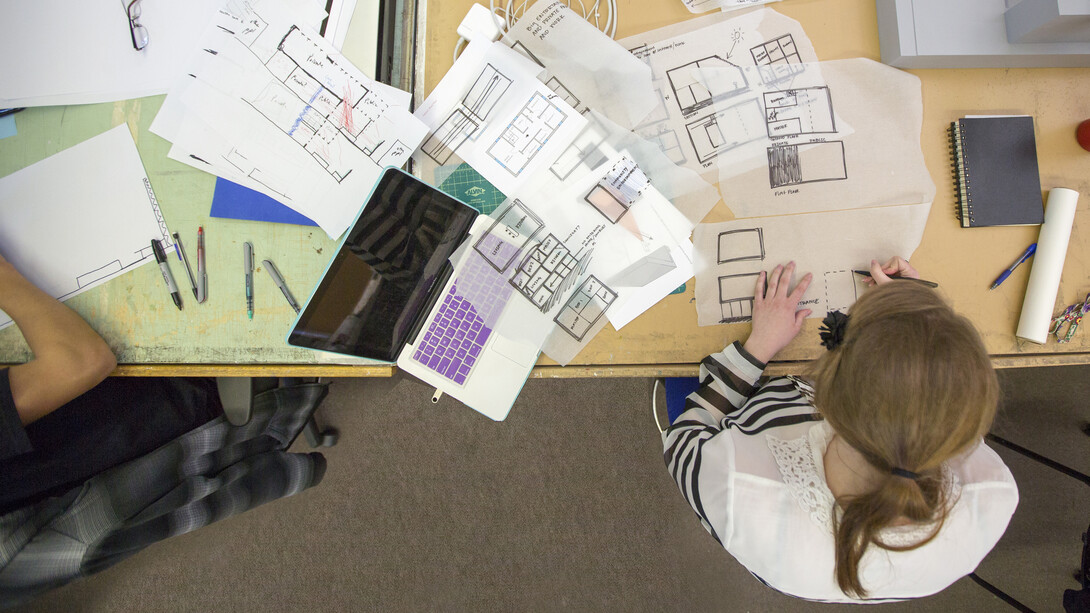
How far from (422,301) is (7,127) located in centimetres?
83

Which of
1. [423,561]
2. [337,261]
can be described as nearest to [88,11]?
[337,261]

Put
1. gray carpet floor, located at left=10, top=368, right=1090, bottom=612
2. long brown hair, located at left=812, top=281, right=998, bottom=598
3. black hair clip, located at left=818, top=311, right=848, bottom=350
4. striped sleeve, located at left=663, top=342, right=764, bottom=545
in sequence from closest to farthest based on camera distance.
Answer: long brown hair, located at left=812, top=281, right=998, bottom=598
black hair clip, located at left=818, top=311, right=848, bottom=350
striped sleeve, located at left=663, top=342, right=764, bottom=545
gray carpet floor, located at left=10, top=368, right=1090, bottom=612

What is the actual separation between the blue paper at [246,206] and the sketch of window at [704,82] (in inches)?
28.7

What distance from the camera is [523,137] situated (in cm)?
92

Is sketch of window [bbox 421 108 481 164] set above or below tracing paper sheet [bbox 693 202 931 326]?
above

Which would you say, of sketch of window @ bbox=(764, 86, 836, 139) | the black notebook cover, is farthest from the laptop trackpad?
the black notebook cover

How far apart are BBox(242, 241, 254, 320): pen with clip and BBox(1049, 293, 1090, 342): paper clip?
1441 millimetres

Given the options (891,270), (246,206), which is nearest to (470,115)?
(246,206)

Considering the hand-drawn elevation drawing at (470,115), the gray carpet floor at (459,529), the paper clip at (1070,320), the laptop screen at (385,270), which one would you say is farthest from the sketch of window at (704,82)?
the gray carpet floor at (459,529)

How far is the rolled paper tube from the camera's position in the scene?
0.89 metres

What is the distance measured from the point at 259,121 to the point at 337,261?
0.33 meters

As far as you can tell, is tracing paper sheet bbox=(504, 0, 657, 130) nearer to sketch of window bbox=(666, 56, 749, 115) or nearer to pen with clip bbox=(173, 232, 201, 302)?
sketch of window bbox=(666, 56, 749, 115)

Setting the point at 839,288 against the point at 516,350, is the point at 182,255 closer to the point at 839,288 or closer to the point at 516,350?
the point at 516,350

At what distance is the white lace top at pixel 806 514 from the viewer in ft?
2.56
